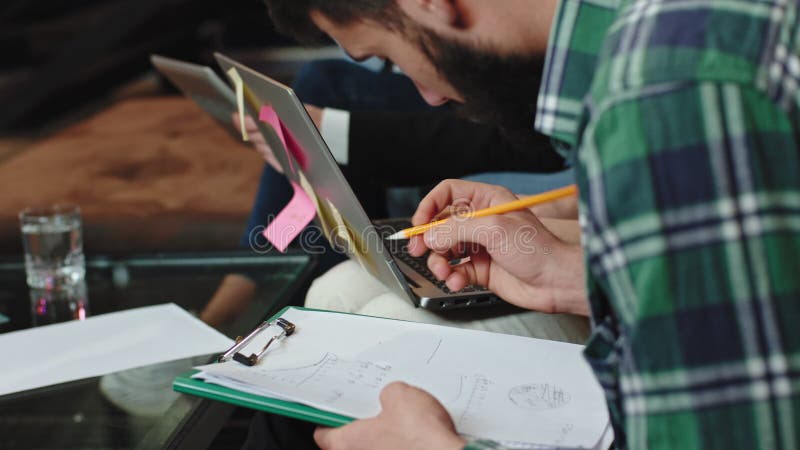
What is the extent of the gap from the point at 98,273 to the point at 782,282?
0.94 metres

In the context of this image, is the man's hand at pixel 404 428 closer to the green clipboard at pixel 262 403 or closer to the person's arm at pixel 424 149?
the green clipboard at pixel 262 403

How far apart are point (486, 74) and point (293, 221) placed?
496 mm

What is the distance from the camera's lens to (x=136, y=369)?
850mm

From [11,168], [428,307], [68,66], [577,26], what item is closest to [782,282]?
[577,26]

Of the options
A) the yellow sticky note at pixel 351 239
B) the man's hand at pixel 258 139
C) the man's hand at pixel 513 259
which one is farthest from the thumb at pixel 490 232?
the man's hand at pixel 258 139

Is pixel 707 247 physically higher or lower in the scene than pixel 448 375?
higher

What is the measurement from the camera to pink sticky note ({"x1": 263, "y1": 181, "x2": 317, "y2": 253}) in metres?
1.11

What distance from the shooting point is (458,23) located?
2.17 ft

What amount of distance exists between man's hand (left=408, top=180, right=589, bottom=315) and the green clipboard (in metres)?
0.25

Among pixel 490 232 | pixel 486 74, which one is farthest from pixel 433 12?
pixel 490 232

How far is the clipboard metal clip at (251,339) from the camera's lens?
2.37 feet

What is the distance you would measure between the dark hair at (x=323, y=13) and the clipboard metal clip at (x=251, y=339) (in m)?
0.25

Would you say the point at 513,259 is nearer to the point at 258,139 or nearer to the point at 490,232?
the point at 490,232

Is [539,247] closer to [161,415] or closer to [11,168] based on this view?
[161,415]
